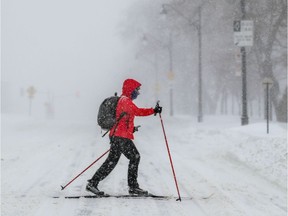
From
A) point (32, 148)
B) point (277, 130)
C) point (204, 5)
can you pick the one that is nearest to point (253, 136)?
point (277, 130)

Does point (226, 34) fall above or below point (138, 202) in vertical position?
above

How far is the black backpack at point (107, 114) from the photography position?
287 inches

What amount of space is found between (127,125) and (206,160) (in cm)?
604

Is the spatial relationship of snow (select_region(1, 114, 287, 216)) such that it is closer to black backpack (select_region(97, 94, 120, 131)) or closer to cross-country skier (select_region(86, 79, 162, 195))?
cross-country skier (select_region(86, 79, 162, 195))

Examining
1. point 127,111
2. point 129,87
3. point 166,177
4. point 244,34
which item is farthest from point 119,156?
point 244,34

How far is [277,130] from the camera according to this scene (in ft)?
49.8

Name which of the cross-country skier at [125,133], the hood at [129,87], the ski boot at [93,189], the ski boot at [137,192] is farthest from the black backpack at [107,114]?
the ski boot at [137,192]

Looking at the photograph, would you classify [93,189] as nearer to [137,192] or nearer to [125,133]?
[137,192]

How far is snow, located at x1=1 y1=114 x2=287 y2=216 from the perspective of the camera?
22.8ft

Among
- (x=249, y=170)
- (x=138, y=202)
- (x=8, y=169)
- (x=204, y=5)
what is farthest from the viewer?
(x=204, y=5)

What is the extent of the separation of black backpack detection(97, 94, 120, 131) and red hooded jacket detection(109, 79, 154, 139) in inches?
2.9

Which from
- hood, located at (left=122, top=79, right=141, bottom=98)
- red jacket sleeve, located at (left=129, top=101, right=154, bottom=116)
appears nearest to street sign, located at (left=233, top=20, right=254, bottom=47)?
hood, located at (left=122, top=79, right=141, bottom=98)

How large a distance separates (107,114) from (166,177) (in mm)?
2889

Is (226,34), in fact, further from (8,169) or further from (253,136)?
(8,169)
